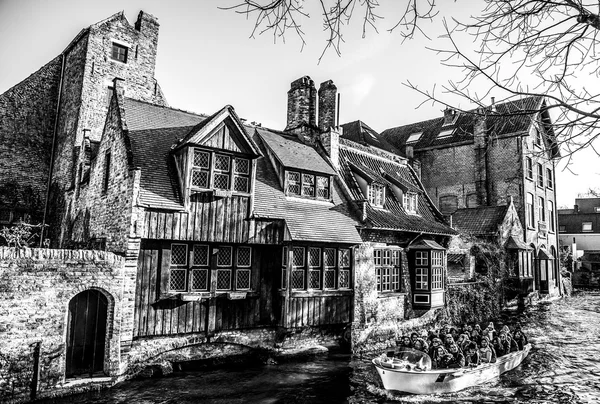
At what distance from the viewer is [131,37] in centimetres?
2534

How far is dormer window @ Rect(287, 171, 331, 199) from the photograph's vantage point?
1722 cm

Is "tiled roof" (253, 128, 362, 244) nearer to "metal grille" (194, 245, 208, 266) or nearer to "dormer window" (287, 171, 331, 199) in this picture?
→ "dormer window" (287, 171, 331, 199)

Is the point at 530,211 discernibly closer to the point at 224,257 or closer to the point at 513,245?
the point at 513,245

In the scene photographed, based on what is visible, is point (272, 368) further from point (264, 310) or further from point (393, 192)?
point (393, 192)

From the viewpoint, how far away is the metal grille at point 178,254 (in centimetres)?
1346

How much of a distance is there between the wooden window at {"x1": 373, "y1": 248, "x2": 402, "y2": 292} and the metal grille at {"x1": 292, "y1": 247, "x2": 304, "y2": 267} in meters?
4.02

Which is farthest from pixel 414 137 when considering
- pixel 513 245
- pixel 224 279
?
pixel 224 279

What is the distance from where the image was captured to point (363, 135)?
38.2 meters

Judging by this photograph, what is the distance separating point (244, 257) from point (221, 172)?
122 inches

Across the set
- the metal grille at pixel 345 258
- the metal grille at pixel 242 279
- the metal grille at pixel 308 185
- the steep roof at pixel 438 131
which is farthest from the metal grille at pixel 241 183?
the steep roof at pixel 438 131

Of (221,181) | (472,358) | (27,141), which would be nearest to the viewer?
(472,358)

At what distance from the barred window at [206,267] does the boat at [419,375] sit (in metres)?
5.34

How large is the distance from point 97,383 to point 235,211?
641 centimetres

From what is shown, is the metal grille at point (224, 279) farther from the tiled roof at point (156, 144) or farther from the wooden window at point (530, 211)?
the wooden window at point (530, 211)
